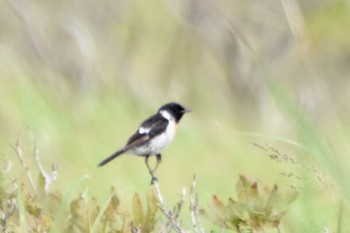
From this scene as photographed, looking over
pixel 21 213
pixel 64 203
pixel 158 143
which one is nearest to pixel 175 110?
pixel 158 143

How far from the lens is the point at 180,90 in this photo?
905 cm

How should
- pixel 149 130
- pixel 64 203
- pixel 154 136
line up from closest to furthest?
1. pixel 64 203
2. pixel 154 136
3. pixel 149 130

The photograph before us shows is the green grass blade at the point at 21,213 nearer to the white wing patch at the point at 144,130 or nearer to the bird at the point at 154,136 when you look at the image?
the bird at the point at 154,136

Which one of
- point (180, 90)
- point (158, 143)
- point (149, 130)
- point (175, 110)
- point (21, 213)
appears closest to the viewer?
point (21, 213)

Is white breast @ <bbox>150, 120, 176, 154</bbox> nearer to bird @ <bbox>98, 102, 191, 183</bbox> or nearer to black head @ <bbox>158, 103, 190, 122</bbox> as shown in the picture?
bird @ <bbox>98, 102, 191, 183</bbox>

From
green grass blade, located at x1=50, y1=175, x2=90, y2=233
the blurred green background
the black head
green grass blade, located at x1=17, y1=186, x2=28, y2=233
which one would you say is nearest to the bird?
the black head

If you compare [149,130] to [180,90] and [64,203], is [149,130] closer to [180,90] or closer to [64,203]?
[64,203]

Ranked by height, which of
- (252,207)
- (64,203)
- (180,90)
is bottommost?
(180,90)

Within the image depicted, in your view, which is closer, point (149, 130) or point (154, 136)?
point (154, 136)

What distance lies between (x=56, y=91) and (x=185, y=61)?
5.39 ft

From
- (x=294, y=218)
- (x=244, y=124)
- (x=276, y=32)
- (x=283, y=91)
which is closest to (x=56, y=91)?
(x=244, y=124)

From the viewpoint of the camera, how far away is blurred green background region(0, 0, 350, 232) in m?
3.52

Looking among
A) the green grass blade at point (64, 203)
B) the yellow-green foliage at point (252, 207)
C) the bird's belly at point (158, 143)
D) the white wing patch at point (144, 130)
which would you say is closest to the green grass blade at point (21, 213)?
the green grass blade at point (64, 203)

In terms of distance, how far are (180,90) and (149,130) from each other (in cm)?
417
